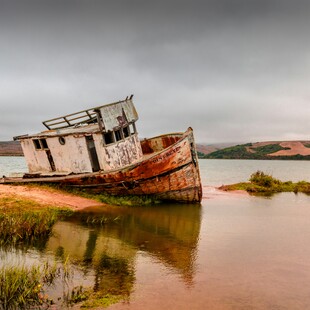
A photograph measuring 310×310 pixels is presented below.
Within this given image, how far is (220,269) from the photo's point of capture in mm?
6438

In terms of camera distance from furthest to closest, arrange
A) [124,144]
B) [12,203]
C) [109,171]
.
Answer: [124,144] → [109,171] → [12,203]

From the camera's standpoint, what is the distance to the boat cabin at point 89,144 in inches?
611

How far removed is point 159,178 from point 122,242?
6772 millimetres

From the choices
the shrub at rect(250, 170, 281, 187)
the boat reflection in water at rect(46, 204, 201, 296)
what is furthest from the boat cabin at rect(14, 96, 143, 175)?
the shrub at rect(250, 170, 281, 187)

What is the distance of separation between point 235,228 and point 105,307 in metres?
6.58

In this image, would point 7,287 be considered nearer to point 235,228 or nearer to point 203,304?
point 203,304

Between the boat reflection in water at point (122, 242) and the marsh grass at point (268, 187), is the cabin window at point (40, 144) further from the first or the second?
the marsh grass at point (268, 187)

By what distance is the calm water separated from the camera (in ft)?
16.9

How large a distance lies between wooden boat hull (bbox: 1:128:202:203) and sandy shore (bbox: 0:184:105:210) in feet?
3.27

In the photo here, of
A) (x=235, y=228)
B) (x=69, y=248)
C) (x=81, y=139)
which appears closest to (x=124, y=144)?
(x=81, y=139)

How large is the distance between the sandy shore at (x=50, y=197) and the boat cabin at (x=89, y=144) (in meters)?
1.87

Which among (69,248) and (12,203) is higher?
(12,203)

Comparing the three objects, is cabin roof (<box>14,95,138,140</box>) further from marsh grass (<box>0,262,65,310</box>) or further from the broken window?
marsh grass (<box>0,262,65,310</box>)

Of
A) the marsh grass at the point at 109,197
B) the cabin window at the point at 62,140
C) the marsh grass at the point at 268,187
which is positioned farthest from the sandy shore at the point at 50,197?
the marsh grass at the point at 268,187
